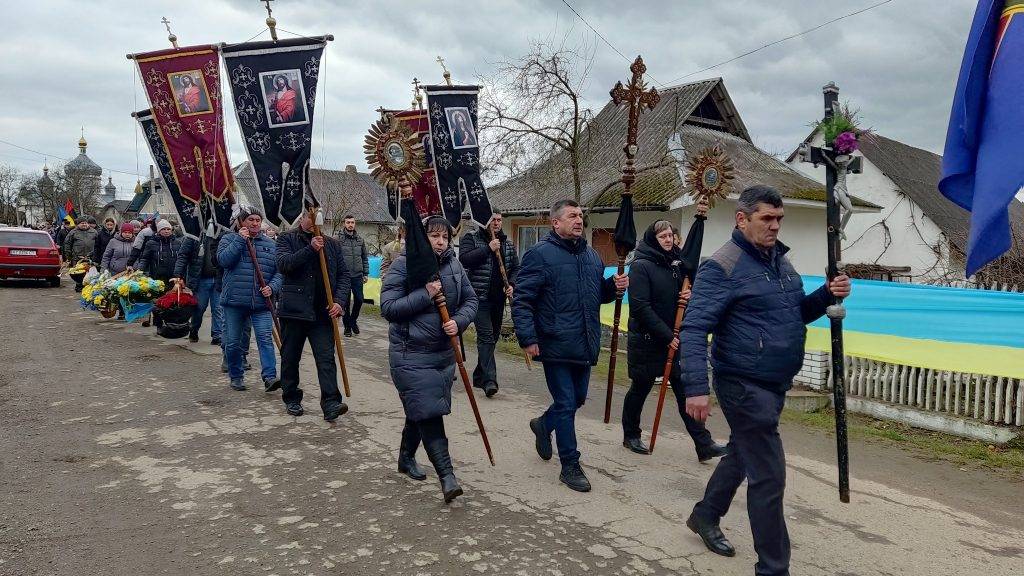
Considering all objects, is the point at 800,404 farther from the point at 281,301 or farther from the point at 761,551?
the point at 281,301

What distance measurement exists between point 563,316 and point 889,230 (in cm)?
2188

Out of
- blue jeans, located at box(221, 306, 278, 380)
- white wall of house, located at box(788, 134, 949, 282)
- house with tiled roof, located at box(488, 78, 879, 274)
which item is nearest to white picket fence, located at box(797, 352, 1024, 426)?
blue jeans, located at box(221, 306, 278, 380)

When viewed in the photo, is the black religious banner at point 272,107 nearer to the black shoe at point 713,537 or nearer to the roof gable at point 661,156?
the black shoe at point 713,537

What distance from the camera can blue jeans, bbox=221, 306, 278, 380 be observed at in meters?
6.99

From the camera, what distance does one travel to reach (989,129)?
278 centimetres

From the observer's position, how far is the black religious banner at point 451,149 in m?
7.98

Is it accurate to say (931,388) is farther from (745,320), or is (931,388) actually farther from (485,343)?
(745,320)

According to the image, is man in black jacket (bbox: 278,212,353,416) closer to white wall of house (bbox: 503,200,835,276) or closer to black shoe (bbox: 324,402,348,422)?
black shoe (bbox: 324,402,348,422)

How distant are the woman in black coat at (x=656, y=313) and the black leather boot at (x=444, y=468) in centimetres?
172

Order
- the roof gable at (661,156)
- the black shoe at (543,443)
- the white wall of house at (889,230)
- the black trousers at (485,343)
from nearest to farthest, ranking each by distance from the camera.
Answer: the black shoe at (543,443) → the black trousers at (485,343) → the roof gable at (661,156) → the white wall of house at (889,230)

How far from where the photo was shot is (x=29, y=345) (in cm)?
955

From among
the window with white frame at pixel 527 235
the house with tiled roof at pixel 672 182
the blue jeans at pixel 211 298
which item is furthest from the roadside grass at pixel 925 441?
the window with white frame at pixel 527 235

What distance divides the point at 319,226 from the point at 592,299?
2.93m

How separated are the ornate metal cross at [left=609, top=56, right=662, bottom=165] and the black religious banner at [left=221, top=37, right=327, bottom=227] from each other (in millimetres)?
3008
